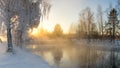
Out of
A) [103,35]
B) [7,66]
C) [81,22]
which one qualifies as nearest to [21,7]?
[7,66]

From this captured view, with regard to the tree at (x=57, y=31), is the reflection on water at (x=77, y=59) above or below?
below

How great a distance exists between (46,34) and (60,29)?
1573 cm

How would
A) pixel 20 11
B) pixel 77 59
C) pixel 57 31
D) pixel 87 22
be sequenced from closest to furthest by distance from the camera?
1. pixel 20 11
2. pixel 77 59
3. pixel 87 22
4. pixel 57 31

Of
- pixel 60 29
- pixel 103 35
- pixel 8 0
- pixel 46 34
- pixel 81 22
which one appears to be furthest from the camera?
pixel 46 34

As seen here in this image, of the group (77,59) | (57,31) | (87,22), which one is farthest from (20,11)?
(57,31)

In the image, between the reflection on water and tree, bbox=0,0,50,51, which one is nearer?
tree, bbox=0,0,50,51

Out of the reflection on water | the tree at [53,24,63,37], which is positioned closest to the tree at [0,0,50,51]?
the reflection on water

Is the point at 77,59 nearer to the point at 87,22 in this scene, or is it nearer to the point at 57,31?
the point at 87,22

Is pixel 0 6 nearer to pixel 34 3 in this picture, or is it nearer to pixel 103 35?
pixel 34 3

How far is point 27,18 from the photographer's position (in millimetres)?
20531

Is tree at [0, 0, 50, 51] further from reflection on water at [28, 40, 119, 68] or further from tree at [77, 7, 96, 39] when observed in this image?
tree at [77, 7, 96, 39]

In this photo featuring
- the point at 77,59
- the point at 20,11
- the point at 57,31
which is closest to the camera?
the point at 20,11

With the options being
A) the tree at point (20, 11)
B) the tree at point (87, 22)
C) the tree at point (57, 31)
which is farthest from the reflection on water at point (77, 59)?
the tree at point (57, 31)

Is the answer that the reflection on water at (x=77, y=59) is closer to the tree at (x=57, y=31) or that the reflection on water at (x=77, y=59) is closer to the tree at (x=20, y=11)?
the tree at (x=20, y=11)
